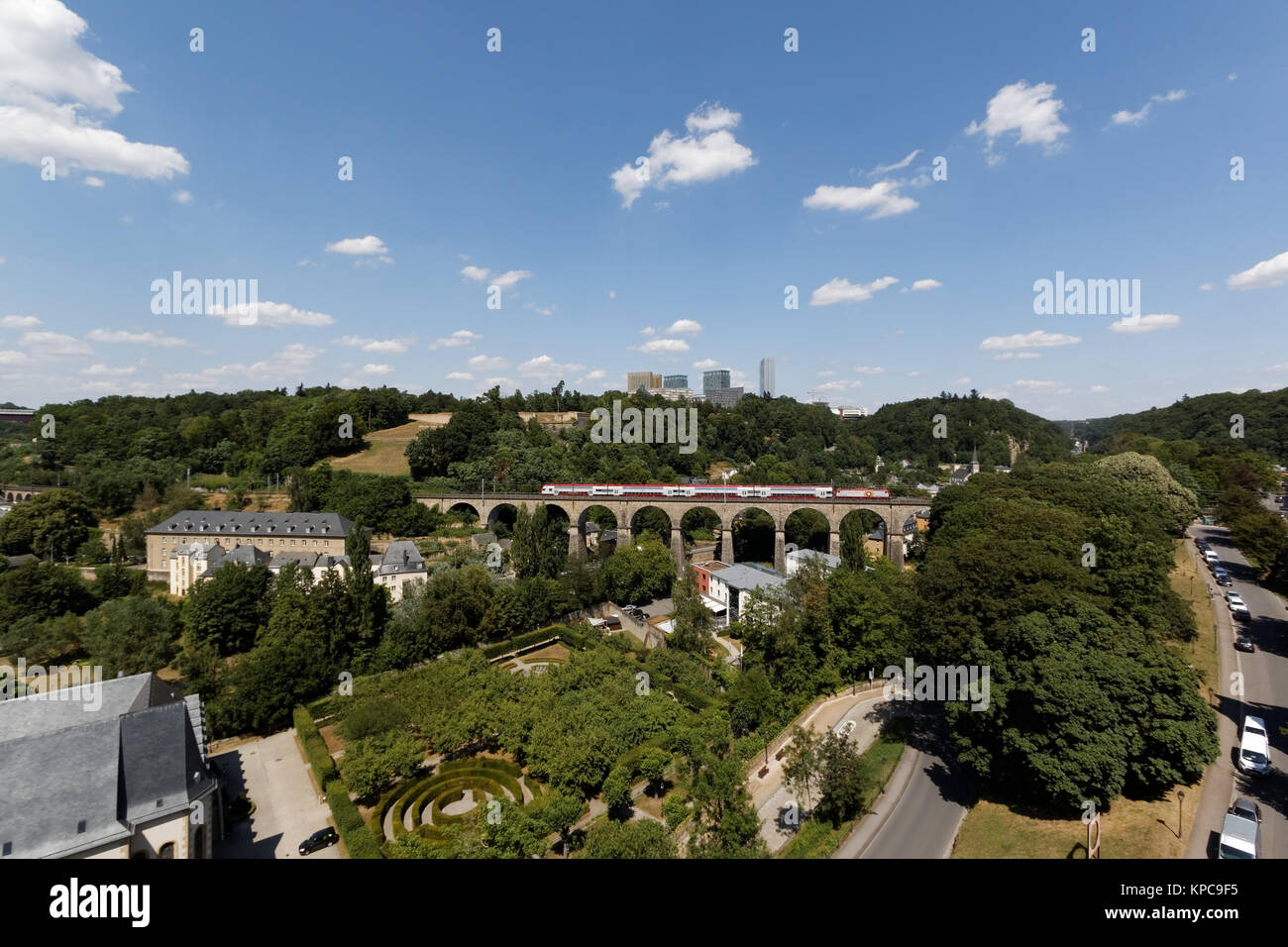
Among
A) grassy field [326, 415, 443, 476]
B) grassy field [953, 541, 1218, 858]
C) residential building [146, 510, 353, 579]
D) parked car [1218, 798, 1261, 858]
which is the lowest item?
grassy field [953, 541, 1218, 858]

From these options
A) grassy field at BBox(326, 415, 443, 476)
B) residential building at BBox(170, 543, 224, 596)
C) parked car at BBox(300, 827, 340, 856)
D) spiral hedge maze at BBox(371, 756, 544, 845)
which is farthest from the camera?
grassy field at BBox(326, 415, 443, 476)

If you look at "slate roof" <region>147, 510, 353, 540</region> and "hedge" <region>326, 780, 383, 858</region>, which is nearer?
"hedge" <region>326, 780, 383, 858</region>

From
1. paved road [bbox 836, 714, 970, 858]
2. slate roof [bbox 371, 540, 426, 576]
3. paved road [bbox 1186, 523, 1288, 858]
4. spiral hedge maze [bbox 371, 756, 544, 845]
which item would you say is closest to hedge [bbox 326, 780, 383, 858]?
spiral hedge maze [bbox 371, 756, 544, 845]

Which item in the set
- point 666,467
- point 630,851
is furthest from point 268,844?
point 666,467

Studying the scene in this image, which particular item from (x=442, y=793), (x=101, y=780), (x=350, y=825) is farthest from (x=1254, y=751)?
(x=101, y=780)

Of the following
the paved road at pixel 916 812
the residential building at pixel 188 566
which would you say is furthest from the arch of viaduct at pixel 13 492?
the paved road at pixel 916 812

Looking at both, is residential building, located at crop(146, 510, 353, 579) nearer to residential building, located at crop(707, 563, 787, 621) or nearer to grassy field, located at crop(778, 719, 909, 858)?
residential building, located at crop(707, 563, 787, 621)

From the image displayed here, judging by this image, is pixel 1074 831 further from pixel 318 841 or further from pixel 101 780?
pixel 101 780
